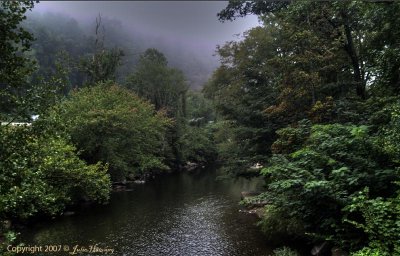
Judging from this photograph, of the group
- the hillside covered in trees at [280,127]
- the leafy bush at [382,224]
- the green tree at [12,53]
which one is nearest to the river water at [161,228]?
the hillside covered in trees at [280,127]

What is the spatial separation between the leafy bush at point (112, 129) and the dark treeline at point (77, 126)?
86 millimetres

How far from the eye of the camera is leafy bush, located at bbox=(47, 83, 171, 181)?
25766 mm

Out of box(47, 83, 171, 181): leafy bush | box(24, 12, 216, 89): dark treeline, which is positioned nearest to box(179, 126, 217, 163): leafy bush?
box(47, 83, 171, 181): leafy bush

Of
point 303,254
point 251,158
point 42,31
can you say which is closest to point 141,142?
point 251,158

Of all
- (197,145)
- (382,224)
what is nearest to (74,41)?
(197,145)

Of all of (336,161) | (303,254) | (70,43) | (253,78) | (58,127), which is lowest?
(303,254)

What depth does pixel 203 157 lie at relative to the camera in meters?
50.8

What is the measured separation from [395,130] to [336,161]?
2.13 m

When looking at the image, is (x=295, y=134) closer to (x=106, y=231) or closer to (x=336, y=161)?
(x=336, y=161)

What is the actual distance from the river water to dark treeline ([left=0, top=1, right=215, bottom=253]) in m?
1.32

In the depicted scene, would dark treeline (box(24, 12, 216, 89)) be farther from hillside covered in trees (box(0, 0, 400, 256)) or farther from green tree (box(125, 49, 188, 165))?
hillside covered in trees (box(0, 0, 400, 256))

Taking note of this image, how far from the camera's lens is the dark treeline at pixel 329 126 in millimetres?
9141

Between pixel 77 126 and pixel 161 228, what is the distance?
493 inches

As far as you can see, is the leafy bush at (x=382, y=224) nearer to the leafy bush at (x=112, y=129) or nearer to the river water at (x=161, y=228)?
the river water at (x=161, y=228)
